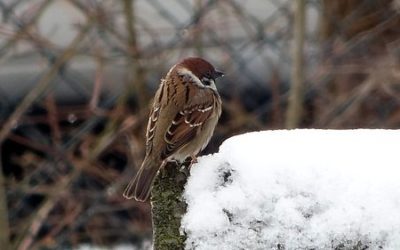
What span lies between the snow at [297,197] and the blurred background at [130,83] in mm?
2274

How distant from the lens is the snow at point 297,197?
6.21 ft

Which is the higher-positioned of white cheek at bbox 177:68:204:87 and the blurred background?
the blurred background

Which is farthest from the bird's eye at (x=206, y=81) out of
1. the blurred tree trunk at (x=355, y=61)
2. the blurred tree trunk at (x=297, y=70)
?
the blurred tree trunk at (x=355, y=61)

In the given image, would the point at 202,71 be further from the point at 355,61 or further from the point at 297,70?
the point at 355,61

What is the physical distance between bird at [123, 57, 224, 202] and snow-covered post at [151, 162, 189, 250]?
1.01 meters

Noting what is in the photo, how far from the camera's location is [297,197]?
194 centimetres

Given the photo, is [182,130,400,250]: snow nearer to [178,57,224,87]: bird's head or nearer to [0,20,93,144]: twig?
[178,57,224,87]: bird's head

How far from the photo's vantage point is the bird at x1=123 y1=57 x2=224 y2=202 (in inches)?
130

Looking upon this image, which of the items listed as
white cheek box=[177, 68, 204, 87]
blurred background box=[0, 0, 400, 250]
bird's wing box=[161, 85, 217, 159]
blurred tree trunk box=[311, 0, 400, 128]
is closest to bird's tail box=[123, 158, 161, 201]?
bird's wing box=[161, 85, 217, 159]

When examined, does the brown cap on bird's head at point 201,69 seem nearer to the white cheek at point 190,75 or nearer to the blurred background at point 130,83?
the white cheek at point 190,75

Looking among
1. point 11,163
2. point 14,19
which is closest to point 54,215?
point 11,163

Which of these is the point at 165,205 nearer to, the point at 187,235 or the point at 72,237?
the point at 187,235

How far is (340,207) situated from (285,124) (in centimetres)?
299

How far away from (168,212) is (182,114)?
1504 mm
